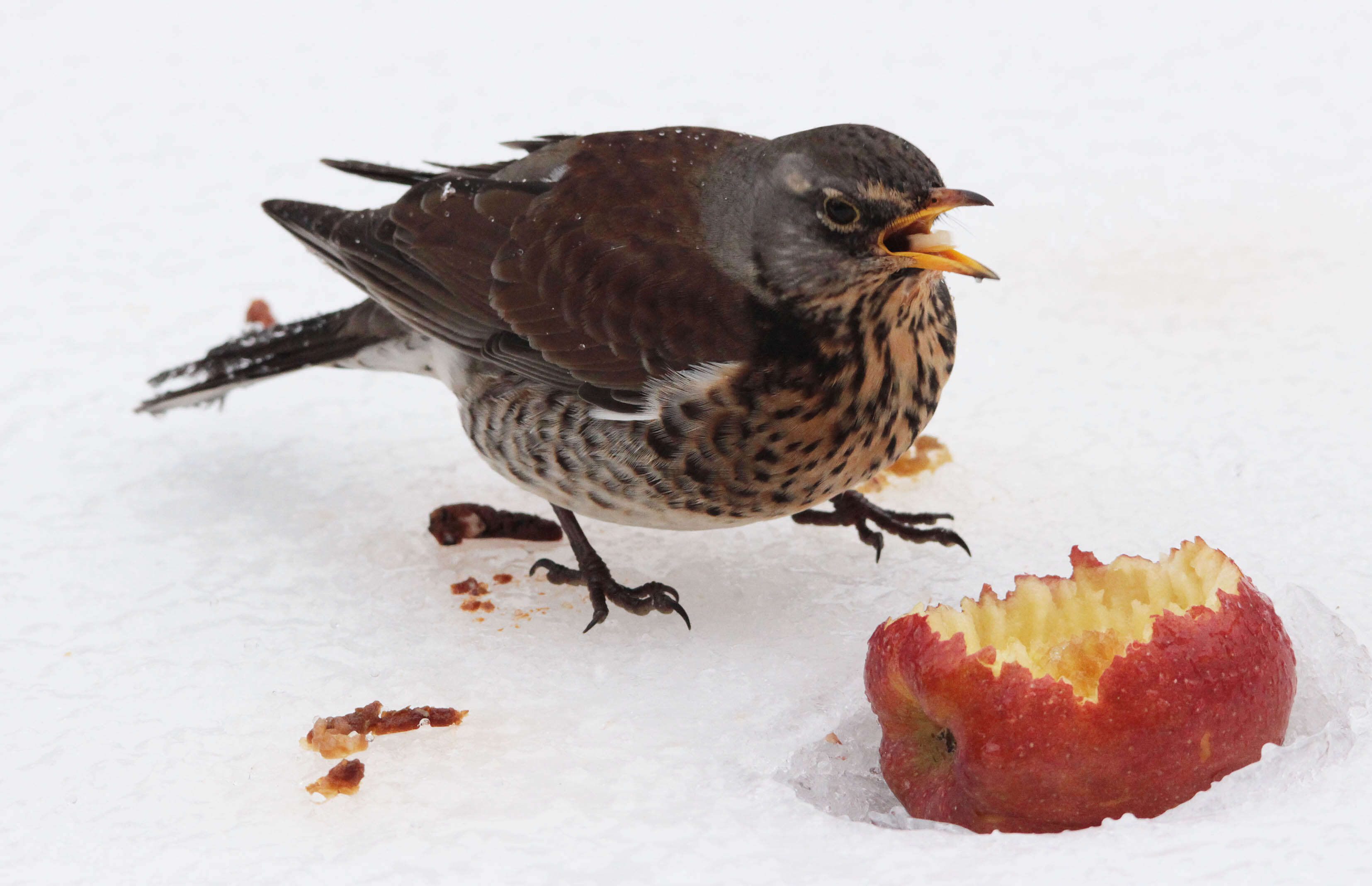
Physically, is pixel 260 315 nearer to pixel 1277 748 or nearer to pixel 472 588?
pixel 472 588

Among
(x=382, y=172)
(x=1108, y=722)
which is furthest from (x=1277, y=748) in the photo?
(x=382, y=172)

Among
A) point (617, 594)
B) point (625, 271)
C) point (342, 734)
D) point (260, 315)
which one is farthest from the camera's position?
point (260, 315)

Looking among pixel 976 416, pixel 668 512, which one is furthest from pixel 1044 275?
pixel 668 512

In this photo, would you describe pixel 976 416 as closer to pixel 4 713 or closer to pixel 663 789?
pixel 663 789

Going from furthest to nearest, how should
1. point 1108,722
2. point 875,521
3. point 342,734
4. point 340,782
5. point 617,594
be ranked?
point 875,521 < point 617,594 < point 342,734 < point 340,782 < point 1108,722

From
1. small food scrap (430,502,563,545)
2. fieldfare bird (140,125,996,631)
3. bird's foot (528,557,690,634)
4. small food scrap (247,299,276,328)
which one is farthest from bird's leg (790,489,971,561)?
small food scrap (247,299,276,328)

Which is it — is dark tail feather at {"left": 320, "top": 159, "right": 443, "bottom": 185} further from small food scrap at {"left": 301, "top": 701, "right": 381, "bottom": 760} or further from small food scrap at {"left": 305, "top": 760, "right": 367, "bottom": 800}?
small food scrap at {"left": 305, "top": 760, "right": 367, "bottom": 800}

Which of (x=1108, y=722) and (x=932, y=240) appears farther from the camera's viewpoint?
(x=932, y=240)

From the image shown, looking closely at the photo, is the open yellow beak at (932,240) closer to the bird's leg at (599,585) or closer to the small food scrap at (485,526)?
the bird's leg at (599,585)
